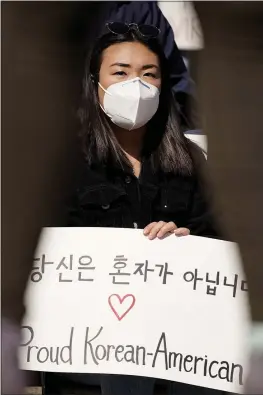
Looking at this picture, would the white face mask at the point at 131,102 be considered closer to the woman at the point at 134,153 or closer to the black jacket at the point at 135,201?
the woman at the point at 134,153

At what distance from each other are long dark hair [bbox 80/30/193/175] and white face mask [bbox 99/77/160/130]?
35mm

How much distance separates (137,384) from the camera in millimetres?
2568

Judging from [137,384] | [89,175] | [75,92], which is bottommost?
[137,384]

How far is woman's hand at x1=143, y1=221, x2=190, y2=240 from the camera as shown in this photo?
2490 mm

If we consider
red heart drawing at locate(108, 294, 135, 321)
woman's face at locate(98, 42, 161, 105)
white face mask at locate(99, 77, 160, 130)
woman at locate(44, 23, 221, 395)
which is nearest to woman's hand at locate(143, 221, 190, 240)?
woman at locate(44, 23, 221, 395)

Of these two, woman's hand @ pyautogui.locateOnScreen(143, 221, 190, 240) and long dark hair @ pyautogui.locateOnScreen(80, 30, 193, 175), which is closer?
woman's hand @ pyautogui.locateOnScreen(143, 221, 190, 240)

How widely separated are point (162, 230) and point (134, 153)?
292 mm

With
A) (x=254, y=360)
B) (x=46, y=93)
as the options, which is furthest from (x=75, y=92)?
(x=254, y=360)

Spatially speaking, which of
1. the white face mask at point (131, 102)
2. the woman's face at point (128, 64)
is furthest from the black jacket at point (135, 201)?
the woman's face at point (128, 64)

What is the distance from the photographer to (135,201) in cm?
255

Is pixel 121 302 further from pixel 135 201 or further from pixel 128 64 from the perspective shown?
pixel 128 64

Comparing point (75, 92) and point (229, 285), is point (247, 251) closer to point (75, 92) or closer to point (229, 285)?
point (229, 285)

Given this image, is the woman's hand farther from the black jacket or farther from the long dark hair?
the long dark hair

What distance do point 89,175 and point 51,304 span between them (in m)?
0.41
